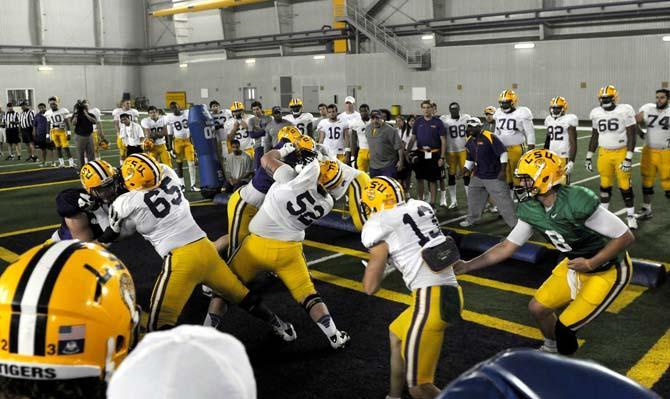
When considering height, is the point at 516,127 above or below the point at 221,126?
below

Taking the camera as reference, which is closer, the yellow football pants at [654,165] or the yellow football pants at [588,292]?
the yellow football pants at [588,292]

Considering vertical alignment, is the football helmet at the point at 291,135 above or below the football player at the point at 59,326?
above

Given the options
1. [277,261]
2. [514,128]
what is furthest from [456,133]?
[277,261]

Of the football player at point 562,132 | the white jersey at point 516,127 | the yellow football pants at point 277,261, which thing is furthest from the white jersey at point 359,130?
the yellow football pants at point 277,261

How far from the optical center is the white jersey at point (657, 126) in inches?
400

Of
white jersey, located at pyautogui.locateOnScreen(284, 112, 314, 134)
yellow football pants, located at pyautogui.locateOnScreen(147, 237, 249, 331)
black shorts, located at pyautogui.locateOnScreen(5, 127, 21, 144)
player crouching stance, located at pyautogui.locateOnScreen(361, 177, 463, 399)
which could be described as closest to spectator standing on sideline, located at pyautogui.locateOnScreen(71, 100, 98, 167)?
white jersey, located at pyautogui.locateOnScreen(284, 112, 314, 134)

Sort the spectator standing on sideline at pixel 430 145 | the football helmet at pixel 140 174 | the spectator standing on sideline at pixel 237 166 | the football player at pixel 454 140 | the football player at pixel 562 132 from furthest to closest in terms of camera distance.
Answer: the spectator standing on sideline at pixel 237 166
the football player at pixel 454 140
the spectator standing on sideline at pixel 430 145
the football player at pixel 562 132
the football helmet at pixel 140 174

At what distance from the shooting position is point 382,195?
4434mm

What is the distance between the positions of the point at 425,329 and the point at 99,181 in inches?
128

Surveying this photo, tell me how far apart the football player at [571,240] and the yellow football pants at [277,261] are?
5.74 feet

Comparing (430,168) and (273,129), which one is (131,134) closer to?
(273,129)

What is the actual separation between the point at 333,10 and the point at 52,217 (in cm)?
2750

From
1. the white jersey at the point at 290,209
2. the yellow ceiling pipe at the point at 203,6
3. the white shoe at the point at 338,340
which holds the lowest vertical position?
the white shoe at the point at 338,340

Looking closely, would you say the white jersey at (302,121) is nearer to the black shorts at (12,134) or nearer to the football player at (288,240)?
the football player at (288,240)
